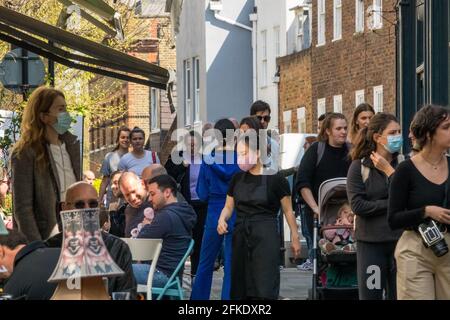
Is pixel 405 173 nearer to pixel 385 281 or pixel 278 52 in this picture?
pixel 385 281

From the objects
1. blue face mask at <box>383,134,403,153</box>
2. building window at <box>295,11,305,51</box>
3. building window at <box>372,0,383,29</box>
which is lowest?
blue face mask at <box>383,134,403,153</box>

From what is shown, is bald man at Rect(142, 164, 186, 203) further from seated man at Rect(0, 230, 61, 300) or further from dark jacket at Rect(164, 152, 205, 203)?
seated man at Rect(0, 230, 61, 300)

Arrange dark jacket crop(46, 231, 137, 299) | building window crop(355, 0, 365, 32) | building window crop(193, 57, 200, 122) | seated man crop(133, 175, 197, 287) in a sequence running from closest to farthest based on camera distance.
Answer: dark jacket crop(46, 231, 137, 299) → seated man crop(133, 175, 197, 287) → building window crop(355, 0, 365, 32) → building window crop(193, 57, 200, 122)

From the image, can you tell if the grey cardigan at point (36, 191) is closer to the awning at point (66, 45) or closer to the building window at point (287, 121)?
the awning at point (66, 45)

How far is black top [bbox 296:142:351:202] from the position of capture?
15273mm

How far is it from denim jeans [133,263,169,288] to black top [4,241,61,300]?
318cm

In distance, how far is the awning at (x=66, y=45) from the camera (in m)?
13.8

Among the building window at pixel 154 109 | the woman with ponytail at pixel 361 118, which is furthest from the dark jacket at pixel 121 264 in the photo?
the building window at pixel 154 109

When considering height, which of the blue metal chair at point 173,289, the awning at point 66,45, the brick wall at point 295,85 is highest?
the brick wall at point 295,85

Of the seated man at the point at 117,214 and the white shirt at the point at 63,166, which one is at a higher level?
the white shirt at the point at 63,166

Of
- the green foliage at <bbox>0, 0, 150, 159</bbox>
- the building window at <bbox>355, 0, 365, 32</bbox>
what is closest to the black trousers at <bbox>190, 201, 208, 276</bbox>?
the green foliage at <bbox>0, 0, 150, 159</bbox>

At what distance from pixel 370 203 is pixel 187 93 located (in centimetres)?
4472

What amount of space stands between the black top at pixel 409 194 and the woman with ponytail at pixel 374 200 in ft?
6.35

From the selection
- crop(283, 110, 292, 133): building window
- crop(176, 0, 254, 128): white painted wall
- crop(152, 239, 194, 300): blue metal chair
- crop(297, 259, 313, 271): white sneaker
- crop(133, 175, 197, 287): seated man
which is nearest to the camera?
crop(152, 239, 194, 300): blue metal chair
